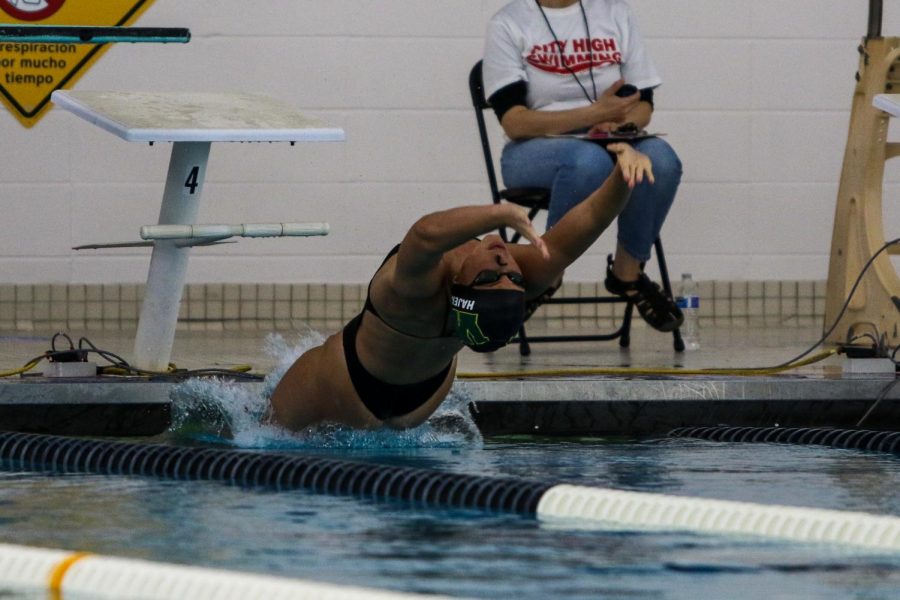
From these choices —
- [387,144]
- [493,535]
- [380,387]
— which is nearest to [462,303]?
[380,387]

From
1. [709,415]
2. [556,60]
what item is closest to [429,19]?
[556,60]

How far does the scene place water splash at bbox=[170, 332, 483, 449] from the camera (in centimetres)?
496

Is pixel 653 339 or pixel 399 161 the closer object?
pixel 653 339

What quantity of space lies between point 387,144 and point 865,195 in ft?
8.74

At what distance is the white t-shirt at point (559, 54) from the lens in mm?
6430

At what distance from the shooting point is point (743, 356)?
20.7 ft

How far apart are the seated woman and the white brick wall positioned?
1675 mm

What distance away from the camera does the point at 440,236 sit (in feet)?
13.2

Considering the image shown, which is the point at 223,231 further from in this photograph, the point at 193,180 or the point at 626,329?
the point at 626,329

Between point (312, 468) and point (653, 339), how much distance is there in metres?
3.60

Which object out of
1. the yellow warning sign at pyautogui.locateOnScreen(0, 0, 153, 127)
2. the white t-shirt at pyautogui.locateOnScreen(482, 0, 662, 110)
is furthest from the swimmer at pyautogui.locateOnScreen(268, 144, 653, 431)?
the yellow warning sign at pyautogui.locateOnScreen(0, 0, 153, 127)

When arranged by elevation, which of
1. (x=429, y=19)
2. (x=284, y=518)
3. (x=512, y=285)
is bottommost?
(x=284, y=518)

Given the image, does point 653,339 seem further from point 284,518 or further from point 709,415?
point 284,518

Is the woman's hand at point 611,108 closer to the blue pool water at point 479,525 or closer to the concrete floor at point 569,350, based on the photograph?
the concrete floor at point 569,350
